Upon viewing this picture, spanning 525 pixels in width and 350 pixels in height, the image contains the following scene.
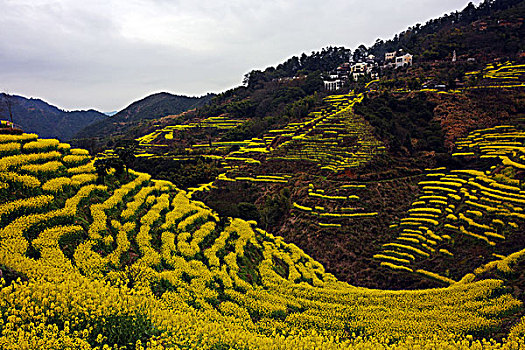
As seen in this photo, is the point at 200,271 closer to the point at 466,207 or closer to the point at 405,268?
the point at 405,268

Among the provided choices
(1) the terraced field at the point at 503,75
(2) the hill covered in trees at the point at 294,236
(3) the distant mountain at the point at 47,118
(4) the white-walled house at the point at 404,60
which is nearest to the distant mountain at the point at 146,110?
(3) the distant mountain at the point at 47,118

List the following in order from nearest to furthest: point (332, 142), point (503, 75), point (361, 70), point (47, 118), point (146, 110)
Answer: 1. point (332, 142)
2. point (503, 75)
3. point (361, 70)
4. point (146, 110)
5. point (47, 118)

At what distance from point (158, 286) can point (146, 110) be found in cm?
14875

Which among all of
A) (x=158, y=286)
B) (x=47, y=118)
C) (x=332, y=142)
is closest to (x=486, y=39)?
(x=332, y=142)

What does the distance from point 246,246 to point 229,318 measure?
714 cm

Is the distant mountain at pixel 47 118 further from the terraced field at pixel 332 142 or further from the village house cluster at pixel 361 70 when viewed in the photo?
the terraced field at pixel 332 142

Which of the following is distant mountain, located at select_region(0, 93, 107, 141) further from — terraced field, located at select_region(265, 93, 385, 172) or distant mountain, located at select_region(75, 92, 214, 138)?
terraced field, located at select_region(265, 93, 385, 172)

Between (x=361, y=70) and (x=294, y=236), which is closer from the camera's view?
(x=294, y=236)

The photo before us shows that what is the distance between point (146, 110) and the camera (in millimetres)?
147375

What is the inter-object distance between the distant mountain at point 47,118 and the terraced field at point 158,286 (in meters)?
150

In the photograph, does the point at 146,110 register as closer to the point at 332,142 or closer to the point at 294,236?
the point at 332,142

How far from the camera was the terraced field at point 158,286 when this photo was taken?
8664 millimetres

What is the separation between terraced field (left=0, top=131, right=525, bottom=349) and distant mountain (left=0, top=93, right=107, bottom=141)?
491ft

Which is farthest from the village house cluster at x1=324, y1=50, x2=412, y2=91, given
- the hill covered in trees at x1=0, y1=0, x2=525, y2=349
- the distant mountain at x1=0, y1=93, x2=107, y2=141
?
the distant mountain at x1=0, y1=93, x2=107, y2=141
